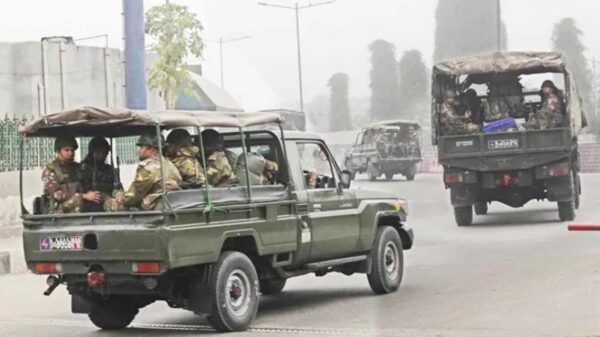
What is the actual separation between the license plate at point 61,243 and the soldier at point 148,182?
365mm

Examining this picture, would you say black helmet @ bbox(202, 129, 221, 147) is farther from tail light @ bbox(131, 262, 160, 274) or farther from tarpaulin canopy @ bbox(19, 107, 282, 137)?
tail light @ bbox(131, 262, 160, 274)

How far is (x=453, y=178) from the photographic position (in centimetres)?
1747

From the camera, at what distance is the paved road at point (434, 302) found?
8.16 m

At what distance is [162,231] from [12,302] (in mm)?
4218

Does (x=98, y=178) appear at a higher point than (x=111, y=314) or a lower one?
higher

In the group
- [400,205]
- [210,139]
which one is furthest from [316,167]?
[210,139]

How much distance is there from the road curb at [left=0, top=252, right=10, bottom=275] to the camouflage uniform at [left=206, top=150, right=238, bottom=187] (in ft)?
22.2

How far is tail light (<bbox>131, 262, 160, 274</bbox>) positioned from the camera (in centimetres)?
759

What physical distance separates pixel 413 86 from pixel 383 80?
67.5 inches

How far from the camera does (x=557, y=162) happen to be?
16969 millimetres

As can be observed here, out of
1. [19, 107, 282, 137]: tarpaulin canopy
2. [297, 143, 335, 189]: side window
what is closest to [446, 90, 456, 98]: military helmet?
[297, 143, 335, 189]: side window

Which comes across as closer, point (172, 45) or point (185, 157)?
point (185, 157)

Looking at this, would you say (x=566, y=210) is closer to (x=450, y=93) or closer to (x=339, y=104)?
(x=450, y=93)

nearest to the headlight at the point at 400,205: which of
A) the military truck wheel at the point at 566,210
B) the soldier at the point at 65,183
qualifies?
the soldier at the point at 65,183
